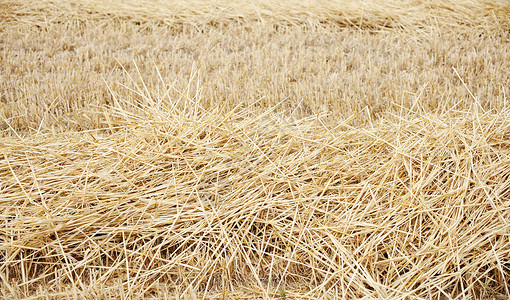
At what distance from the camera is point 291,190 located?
1701 millimetres

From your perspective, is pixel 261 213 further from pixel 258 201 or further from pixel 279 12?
pixel 279 12

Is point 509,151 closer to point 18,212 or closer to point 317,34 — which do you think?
point 18,212

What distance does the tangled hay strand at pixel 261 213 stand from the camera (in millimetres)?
1479

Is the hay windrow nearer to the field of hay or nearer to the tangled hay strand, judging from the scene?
the field of hay

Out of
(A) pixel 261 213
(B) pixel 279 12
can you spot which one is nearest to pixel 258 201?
(A) pixel 261 213

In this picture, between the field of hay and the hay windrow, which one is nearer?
the field of hay

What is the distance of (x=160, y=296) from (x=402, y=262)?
894mm

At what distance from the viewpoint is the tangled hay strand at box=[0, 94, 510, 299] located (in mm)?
1479

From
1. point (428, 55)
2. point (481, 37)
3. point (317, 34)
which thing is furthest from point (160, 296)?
point (481, 37)

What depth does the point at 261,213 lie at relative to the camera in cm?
172

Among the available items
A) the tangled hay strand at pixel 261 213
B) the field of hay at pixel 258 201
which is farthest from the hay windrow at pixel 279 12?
the tangled hay strand at pixel 261 213

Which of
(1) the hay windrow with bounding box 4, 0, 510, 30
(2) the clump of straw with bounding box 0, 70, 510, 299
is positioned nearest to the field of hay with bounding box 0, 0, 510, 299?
(2) the clump of straw with bounding box 0, 70, 510, 299

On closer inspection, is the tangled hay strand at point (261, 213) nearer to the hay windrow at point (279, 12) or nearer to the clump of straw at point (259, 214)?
the clump of straw at point (259, 214)

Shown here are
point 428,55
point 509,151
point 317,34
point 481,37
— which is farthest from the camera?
point 317,34
